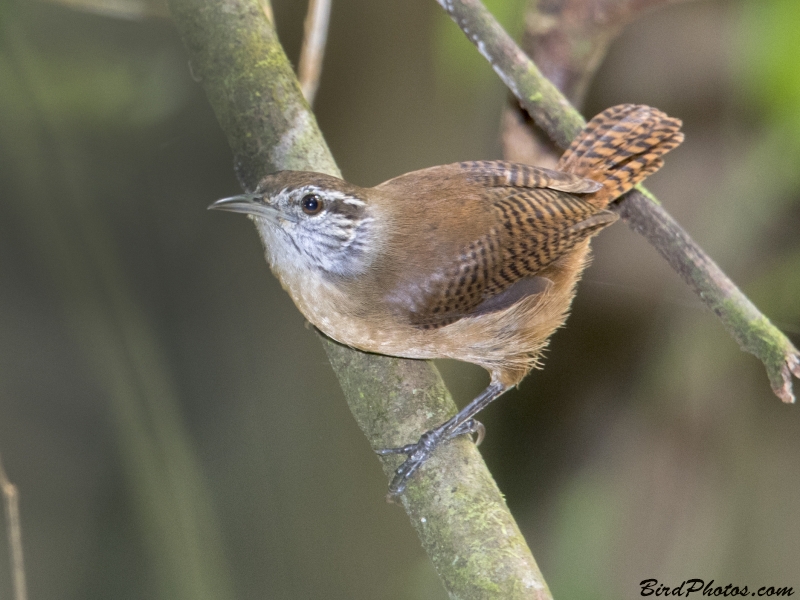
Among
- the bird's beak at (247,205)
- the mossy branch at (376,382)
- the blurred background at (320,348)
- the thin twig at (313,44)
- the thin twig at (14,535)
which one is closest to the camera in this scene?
the mossy branch at (376,382)

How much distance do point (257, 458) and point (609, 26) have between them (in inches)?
86.2

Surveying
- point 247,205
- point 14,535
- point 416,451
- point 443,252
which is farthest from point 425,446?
point 14,535

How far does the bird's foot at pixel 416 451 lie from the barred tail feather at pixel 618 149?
0.95m

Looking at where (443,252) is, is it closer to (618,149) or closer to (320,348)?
(618,149)

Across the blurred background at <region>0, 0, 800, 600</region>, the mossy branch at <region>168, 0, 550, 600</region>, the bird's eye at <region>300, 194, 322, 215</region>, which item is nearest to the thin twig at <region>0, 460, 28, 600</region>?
the blurred background at <region>0, 0, 800, 600</region>

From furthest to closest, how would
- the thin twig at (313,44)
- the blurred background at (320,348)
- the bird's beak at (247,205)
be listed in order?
the thin twig at (313,44)
the blurred background at (320,348)
the bird's beak at (247,205)

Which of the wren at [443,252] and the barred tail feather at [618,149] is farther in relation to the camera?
the barred tail feather at [618,149]

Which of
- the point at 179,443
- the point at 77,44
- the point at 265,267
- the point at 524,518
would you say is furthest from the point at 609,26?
the point at 179,443

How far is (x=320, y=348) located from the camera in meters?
2.69

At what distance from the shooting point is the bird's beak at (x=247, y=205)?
180 cm

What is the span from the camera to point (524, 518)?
2.46 m

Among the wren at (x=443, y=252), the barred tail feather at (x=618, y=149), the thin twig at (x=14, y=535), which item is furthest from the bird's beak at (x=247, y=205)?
the thin twig at (x=14, y=535)

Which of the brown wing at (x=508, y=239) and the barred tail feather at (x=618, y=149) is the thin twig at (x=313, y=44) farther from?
the barred tail feather at (x=618, y=149)

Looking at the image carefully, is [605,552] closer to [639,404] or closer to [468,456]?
[639,404]
